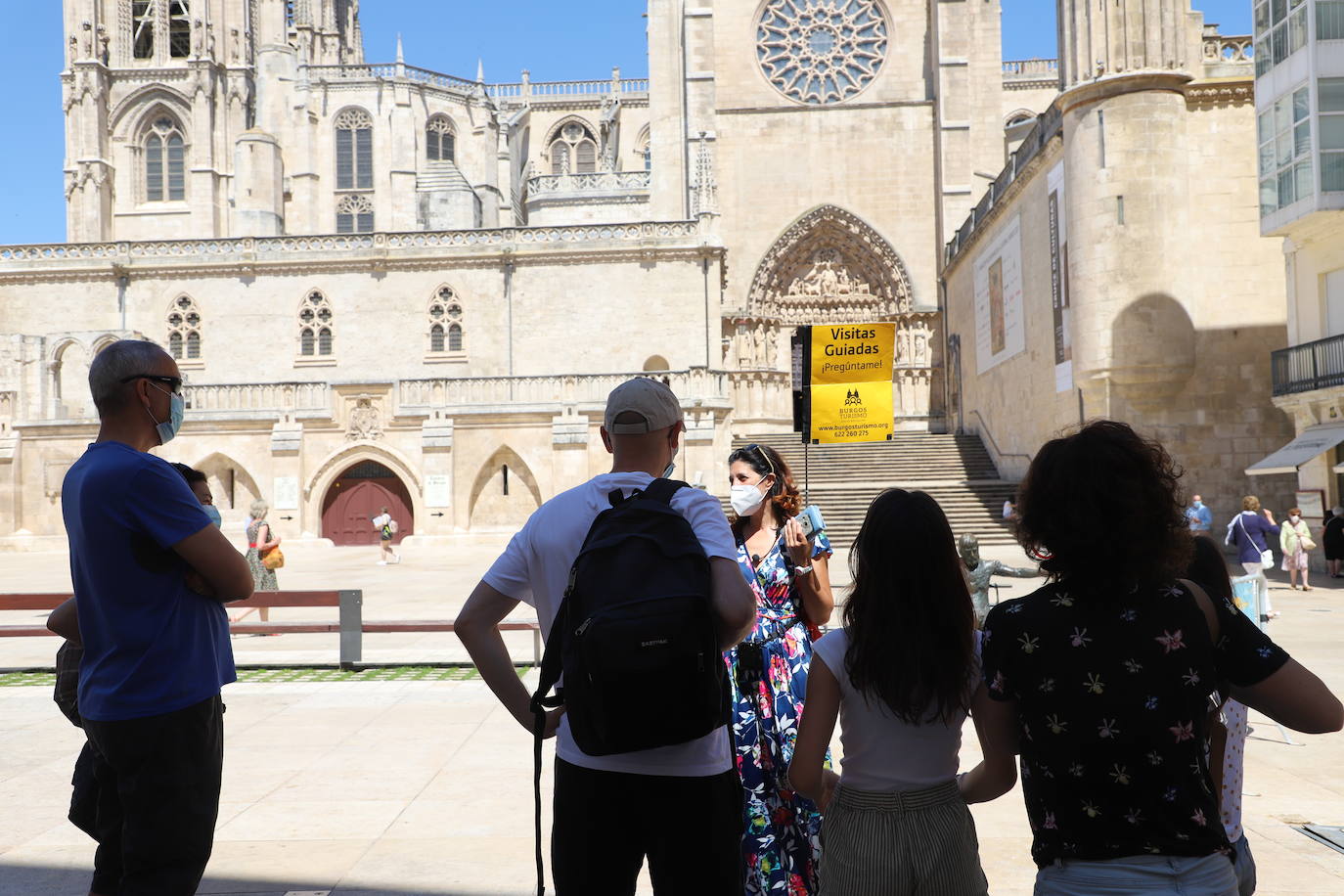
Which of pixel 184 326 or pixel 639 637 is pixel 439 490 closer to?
pixel 184 326

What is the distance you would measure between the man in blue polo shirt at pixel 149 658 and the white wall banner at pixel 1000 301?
24.6m

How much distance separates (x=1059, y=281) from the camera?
72.7 ft

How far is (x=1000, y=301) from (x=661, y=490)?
2660 centimetres

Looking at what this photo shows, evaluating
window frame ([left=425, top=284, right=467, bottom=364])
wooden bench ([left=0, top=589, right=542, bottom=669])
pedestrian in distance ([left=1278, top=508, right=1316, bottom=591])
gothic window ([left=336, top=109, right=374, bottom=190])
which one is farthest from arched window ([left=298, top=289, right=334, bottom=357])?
pedestrian in distance ([left=1278, top=508, right=1316, bottom=591])

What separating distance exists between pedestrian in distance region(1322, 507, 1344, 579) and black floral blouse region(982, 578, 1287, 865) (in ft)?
56.9

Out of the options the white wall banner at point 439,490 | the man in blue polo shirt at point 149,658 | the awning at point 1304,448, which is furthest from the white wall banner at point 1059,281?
the man in blue polo shirt at point 149,658

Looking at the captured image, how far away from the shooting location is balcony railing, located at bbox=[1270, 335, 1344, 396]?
18.0 meters

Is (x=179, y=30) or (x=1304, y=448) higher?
(x=179, y=30)

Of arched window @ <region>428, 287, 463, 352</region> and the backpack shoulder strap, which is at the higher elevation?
arched window @ <region>428, 287, 463, 352</region>

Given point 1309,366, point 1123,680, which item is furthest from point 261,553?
point 1309,366

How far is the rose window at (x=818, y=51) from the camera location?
35562 millimetres

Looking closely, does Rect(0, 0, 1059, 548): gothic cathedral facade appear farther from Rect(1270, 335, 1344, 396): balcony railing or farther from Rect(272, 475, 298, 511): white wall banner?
Rect(1270, 335, 1344, 396): balcony railing

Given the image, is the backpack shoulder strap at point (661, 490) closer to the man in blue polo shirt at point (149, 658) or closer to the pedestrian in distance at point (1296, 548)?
the man in blue polo shirt at point (149, 658)

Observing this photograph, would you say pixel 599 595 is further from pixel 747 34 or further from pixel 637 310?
pixel 747 34
